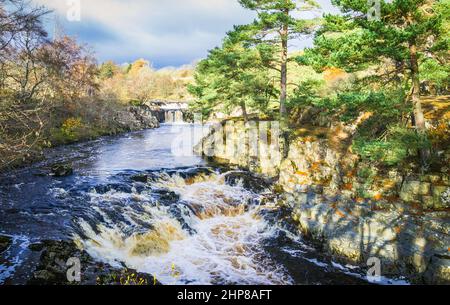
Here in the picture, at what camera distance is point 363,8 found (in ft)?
34.0

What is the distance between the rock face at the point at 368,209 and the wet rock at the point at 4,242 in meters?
10.9

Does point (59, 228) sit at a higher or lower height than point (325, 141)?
lower

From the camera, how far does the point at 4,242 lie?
10055 millimetres

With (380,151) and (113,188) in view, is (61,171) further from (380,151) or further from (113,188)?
(380,151)

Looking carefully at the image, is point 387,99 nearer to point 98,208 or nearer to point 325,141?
point 325,141

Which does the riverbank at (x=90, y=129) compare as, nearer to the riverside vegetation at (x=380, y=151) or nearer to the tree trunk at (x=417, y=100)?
the riverside vegetation at (x=380, y=151)

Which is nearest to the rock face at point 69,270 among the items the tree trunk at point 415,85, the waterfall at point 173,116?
the tree trunk at point 415,85

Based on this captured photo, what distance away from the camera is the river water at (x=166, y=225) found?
10309 mm

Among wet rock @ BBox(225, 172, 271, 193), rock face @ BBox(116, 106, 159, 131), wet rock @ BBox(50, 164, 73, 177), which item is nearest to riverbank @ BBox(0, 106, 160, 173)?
rock face @ BBox(116, 106, 159, 131)

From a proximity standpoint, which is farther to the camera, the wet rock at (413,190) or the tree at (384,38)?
the wet rock at (413,190)

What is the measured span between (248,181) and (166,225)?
22.7 feet

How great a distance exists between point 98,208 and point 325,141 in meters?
12.6

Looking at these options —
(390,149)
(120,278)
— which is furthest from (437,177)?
(120,278)

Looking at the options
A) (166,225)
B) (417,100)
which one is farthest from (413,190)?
(166,225)
